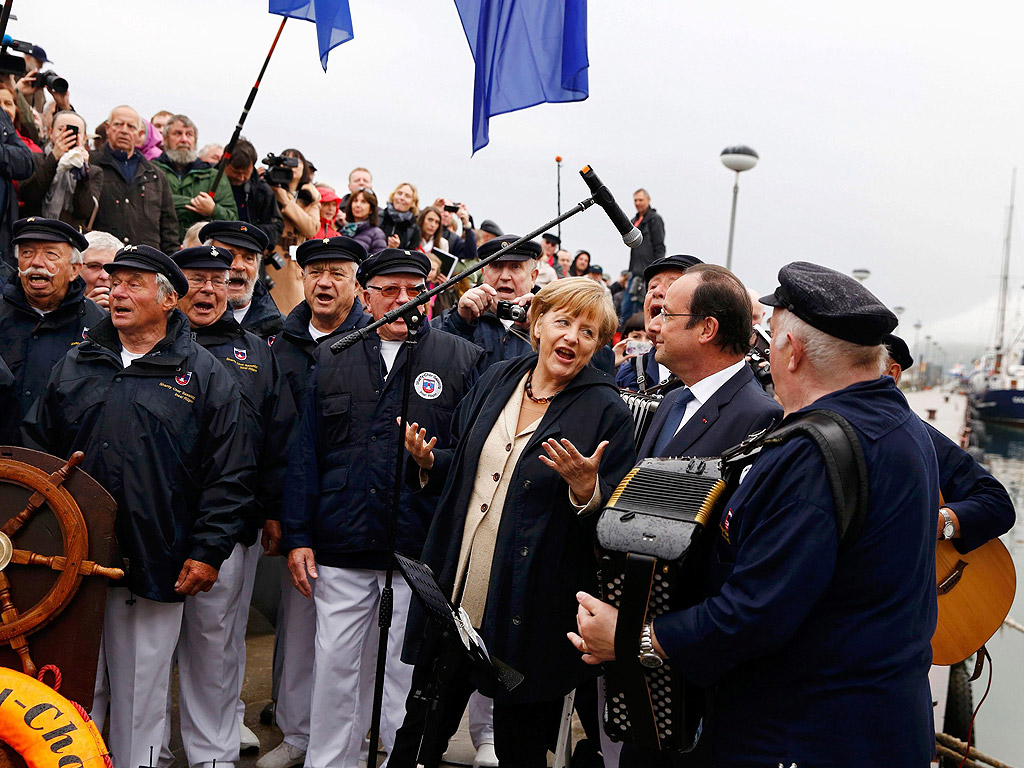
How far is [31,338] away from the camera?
15.3 ft

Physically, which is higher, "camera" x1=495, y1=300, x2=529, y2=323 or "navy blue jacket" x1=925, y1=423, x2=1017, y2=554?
"camera" x1=495, y1=300, x2=529, y2=323

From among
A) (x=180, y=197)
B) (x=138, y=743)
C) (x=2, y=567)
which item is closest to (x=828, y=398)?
(x=2, y=567)

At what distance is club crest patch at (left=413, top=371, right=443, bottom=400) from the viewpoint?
456 cm

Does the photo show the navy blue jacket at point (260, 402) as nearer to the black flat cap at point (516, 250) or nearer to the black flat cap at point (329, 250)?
the black flat cap at point (329, 250)

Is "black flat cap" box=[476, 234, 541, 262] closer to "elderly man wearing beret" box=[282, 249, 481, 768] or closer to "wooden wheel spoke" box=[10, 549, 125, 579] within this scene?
"elderly man wearing beret" box=[282, 249, 481, 768]

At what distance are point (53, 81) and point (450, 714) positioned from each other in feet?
23.1

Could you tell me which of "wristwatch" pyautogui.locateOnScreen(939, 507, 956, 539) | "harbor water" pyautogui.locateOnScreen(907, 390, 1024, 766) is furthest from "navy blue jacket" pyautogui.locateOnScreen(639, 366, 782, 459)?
"harbor water" pyautogui.locateOnScreen(907, 390, 1024, 766)

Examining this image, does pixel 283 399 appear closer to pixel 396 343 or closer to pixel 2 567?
pixel 396 343

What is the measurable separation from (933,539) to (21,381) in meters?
4.16

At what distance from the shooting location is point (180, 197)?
26.9 feet

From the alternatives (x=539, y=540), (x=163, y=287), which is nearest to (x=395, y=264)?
(x=163, y=287)

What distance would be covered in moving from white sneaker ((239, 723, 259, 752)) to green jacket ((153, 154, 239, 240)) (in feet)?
15.0

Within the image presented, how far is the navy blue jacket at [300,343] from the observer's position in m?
5.18

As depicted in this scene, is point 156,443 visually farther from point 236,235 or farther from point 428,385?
point 236,235
